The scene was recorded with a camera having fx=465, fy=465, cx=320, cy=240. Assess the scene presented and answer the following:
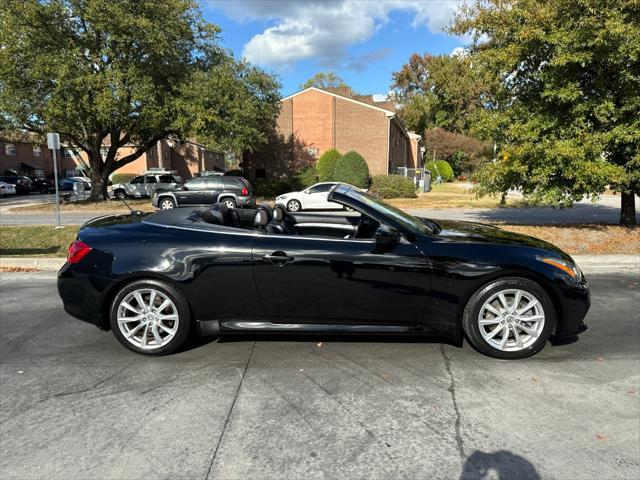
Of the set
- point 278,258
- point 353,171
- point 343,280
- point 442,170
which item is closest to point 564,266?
point 343,280

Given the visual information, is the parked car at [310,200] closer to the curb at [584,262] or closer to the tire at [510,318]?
the curb at [584,262]

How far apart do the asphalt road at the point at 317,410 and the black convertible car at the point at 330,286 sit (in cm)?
27

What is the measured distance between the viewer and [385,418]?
3.02m

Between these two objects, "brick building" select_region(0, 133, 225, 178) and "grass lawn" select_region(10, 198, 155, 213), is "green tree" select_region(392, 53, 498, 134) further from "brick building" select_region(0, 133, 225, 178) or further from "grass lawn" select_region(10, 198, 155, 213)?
"grass lawn" select_region(10, 198, 155, 213)

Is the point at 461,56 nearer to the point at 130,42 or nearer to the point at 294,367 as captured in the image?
the point at 294,367

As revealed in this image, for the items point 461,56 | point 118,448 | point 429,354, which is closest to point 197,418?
point 118,448

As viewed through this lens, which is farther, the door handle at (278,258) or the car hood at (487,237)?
the car hood at (487,237)

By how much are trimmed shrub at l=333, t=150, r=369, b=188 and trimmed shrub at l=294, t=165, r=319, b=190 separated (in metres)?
2.52

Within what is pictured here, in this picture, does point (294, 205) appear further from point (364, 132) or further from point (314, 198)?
point (364, 132)

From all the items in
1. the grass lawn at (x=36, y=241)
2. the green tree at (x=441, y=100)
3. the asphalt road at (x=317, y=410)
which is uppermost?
the green tree at (x=441, y=100)

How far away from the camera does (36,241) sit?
33.8 feet

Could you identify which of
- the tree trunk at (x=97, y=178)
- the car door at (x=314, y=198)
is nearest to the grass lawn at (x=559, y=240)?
the car door at (x=314, y=198)

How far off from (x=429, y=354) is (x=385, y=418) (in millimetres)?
1170

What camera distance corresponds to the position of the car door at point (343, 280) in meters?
3.82
